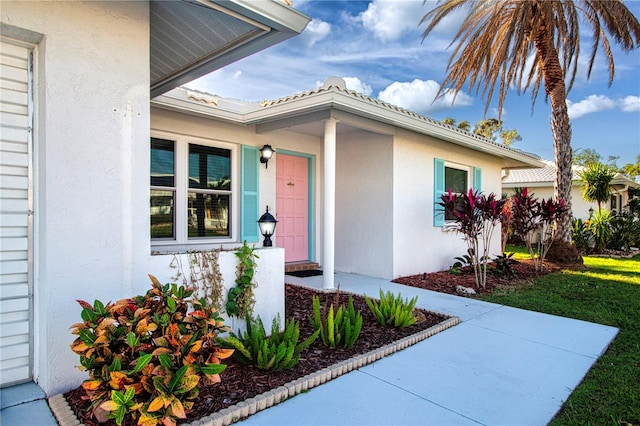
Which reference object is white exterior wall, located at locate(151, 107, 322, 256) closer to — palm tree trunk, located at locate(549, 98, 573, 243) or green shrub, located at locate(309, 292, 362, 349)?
green shrub, located at locate(309, 292, 362, 349)

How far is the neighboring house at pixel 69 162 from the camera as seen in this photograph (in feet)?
8.77

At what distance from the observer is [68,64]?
276cm

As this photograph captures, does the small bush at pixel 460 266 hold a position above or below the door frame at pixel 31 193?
below

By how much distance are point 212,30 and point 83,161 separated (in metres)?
1.56

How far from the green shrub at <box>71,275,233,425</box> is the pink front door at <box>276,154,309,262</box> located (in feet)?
17.7

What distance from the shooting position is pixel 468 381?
3.19 m

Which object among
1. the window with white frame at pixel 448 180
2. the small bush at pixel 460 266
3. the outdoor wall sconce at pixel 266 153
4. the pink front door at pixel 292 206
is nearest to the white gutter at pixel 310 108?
the outdoor wall sconce at pixel 266 153

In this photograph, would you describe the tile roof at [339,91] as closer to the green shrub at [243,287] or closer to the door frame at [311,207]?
the door frame at [311,207]

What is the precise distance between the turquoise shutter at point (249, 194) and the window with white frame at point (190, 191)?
0.73 feet

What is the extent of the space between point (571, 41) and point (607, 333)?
8.60 meters

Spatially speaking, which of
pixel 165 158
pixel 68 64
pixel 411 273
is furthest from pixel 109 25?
pixel 411 273

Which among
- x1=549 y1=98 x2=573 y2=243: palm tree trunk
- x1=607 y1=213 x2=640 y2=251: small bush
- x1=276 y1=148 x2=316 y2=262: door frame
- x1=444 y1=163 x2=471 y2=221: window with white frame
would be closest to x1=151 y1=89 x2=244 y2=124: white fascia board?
x1=276 y1=148 x2=316 y2=262: door frame

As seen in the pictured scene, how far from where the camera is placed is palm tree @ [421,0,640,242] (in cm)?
914

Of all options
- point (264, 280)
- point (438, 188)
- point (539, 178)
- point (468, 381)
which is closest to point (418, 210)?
point (438, 188)
